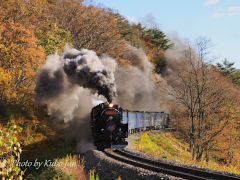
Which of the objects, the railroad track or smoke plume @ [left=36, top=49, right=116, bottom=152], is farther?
smoke plume @ [left=36, top=49, right=116, bottom=152]

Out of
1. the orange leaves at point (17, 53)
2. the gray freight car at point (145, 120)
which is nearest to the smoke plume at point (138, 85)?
the gray freight car at point (145, 120)

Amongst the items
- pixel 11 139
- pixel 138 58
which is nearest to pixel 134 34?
pixel 138 58

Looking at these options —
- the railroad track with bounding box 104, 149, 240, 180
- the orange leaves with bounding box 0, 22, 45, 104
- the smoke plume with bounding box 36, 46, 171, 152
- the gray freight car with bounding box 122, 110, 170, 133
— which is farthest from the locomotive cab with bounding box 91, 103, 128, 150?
the orange leaves with bounding box 0, 22, 45, 104

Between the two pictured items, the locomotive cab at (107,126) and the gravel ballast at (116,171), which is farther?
→ the locomotive cab at (107,126)

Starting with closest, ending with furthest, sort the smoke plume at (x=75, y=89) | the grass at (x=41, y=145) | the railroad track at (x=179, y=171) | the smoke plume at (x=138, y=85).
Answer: the railroad track at (x=179, y=171), the grass at (x=41, y=145), the smoke plume at (x=75, y=89), the smoke plume at (x=138, y=85)

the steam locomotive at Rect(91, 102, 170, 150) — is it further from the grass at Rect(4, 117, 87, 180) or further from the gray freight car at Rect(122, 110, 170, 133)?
the gray freight car at Rect(122, 110, 170, 133)

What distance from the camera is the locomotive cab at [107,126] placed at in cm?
2584

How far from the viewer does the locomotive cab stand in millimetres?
25844

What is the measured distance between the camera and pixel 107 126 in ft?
85.1

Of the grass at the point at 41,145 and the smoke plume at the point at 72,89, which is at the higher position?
the smoke plume at the point at 72,89

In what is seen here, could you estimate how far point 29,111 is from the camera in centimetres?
3650

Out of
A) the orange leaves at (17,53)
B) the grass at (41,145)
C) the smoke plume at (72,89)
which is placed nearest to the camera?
the grass at (41,145)

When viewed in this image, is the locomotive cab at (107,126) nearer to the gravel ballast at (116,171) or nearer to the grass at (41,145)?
the grass at (41,145)

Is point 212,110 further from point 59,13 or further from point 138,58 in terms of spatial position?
point 138,58
